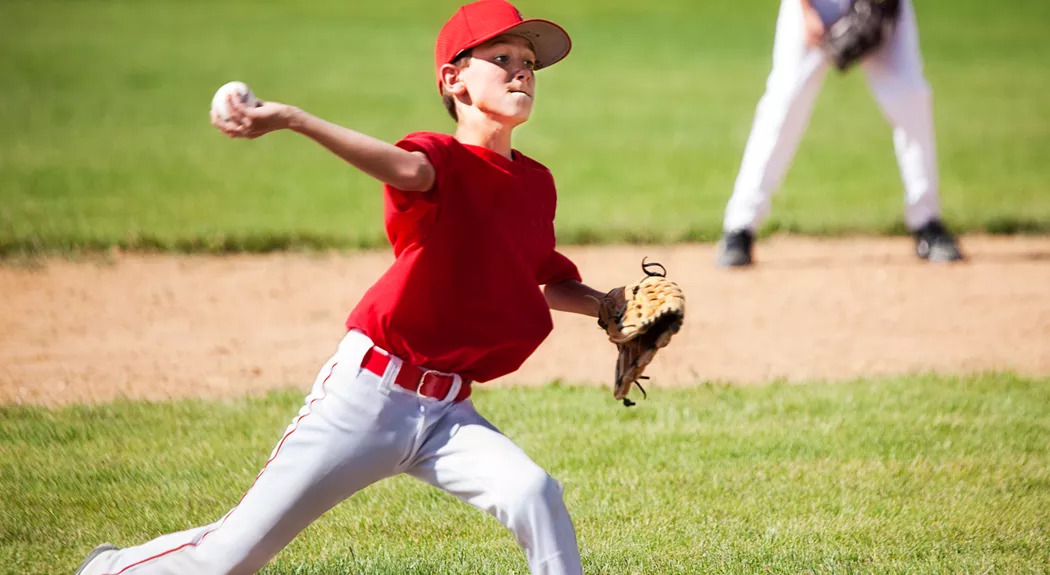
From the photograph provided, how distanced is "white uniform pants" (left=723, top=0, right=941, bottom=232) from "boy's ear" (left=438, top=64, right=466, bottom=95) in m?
4.44

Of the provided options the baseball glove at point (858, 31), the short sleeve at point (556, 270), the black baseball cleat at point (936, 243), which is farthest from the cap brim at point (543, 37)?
the black baseball cleat at point (936, 243)

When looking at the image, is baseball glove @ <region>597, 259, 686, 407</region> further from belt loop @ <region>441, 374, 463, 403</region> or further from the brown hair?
the brown hair

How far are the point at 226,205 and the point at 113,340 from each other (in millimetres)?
3480

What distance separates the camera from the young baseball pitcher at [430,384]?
9.68 ft

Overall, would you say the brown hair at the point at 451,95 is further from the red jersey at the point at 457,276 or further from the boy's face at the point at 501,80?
the red jersey at the point at 457,276

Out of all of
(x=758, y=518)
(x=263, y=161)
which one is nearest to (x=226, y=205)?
(x=263, y=161)

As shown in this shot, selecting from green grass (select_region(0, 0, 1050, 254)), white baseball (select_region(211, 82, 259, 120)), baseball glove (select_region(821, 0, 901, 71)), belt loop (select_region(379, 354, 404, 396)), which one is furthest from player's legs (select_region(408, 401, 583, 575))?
green grass (select_region(0, 0, 1050, 254))

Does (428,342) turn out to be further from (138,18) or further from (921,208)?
(138,18)

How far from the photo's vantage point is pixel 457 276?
9.95 feet

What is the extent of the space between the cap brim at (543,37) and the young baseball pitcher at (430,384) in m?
0.04

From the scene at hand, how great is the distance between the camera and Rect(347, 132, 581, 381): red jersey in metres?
3.00

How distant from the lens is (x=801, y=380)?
5.80 meters

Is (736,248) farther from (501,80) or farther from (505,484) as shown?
(505,484)

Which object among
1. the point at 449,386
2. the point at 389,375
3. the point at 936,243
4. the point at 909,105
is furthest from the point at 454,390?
the point at 936,243
